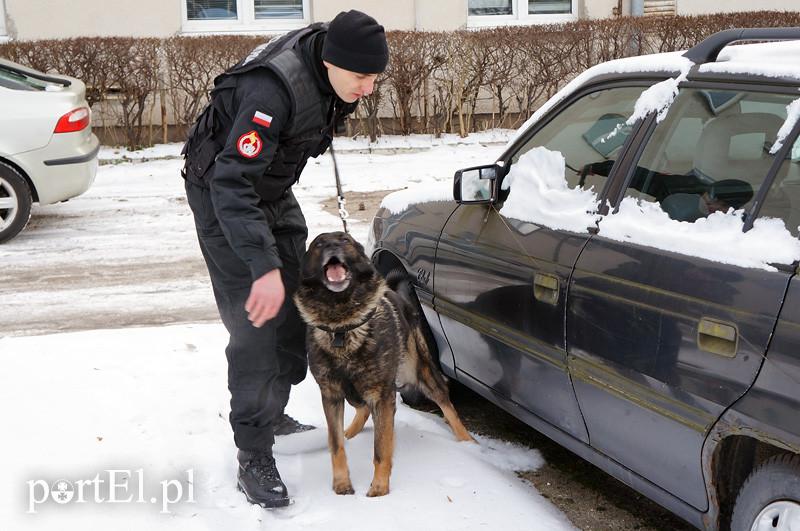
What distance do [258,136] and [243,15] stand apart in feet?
41.8

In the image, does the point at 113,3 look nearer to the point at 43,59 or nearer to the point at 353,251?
the point at 43,59

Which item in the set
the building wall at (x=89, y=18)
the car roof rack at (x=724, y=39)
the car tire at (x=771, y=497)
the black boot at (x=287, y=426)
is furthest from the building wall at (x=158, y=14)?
the car tire at (x=771, y=497)

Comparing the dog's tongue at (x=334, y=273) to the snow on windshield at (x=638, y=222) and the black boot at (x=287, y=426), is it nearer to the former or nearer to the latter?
the snow on windshield at (x=638, y=222)

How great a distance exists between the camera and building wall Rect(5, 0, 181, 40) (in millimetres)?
13977

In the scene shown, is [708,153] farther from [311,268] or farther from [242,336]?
[242,336]

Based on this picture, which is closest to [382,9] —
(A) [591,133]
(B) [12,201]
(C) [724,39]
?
(B) [12,201]

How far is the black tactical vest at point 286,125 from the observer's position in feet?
10.6

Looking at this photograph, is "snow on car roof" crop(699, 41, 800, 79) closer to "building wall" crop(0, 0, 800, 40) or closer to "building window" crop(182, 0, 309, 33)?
"building wall" crop(0, 0, 800, 40)

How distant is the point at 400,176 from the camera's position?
11914mm

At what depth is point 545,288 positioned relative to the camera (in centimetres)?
326

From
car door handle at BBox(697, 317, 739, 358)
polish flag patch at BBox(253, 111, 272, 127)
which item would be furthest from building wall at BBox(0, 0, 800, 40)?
car door handle at BBox(697, 317, 739, 358)

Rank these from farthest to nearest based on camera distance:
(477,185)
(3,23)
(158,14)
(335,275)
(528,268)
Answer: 1. (158,14)
2. (3,23)
3. (477,185)
4. (335,275)
5. (528,268)

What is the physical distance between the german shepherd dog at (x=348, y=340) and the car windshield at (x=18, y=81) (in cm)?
643

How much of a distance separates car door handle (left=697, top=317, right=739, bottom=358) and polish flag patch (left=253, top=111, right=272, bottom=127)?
5.08 feet
